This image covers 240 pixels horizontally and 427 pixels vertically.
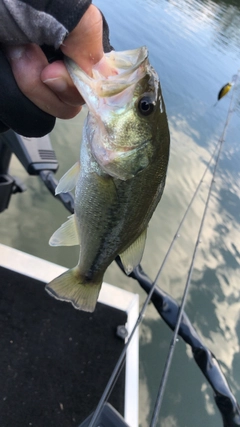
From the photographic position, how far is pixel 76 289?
1378mm

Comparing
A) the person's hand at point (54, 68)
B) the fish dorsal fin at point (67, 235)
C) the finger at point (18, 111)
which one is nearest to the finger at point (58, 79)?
the person's hand at point (54, 68)

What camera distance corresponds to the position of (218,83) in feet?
31.6

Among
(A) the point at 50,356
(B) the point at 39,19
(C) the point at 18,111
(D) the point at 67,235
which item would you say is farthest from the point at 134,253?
(A) the point at 50,356

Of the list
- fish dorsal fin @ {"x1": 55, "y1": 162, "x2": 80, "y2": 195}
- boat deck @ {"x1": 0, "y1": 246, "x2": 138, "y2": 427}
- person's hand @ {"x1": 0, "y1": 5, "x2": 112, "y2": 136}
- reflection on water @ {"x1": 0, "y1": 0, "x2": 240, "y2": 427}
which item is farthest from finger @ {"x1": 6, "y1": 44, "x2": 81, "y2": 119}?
reflection on water @ {"x1": 0, "y1": 0, "x2": 240, "y2": 427}

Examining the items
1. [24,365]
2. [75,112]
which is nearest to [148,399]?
[24,365]

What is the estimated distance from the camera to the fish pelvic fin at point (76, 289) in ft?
4.44

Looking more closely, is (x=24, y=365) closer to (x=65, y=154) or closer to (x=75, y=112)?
(x=75, y=112)

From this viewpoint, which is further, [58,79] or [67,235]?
[67,235]

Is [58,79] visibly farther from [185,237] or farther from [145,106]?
[185,237]

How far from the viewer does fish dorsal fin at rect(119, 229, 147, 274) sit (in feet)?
4.34

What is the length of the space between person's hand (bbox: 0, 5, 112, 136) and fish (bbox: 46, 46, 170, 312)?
36 mm

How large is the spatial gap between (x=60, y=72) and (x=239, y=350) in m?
3.60

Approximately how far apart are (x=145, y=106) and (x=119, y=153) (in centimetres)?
17

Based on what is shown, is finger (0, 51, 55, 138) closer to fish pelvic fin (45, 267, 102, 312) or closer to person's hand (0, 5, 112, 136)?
person's hand (0, 5, 112, 136)
